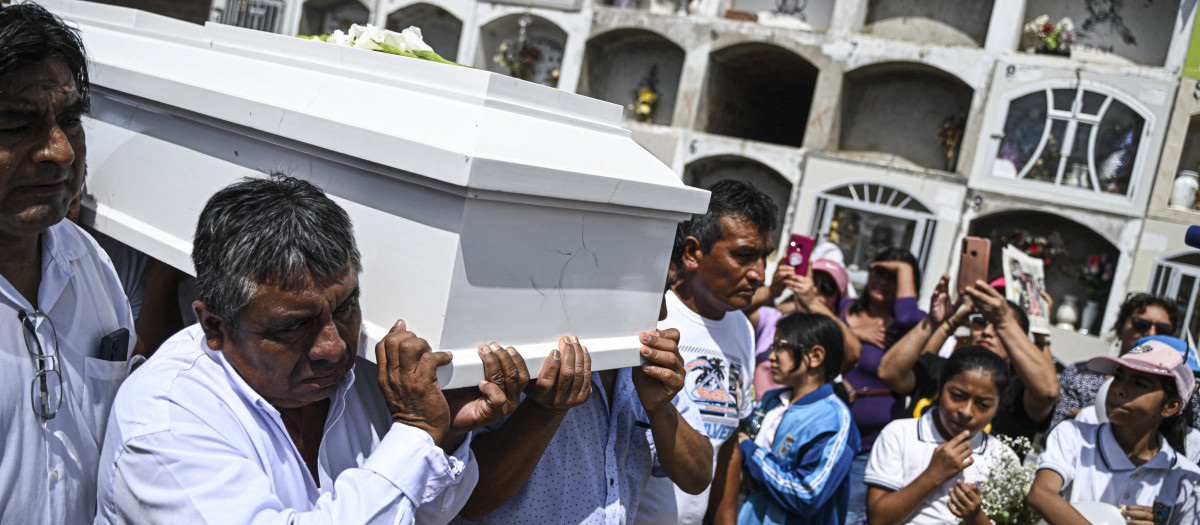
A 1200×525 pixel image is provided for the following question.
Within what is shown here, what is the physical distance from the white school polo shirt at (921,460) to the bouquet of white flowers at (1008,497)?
0.06 metres

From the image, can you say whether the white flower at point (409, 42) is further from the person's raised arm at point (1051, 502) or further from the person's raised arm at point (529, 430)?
the person's raised arm at point (1051, 502)

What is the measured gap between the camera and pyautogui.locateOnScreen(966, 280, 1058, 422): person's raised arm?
3398 millimetres

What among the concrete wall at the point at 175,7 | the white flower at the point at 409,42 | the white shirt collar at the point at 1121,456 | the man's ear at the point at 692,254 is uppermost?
the concrete wall at the point at 175,7

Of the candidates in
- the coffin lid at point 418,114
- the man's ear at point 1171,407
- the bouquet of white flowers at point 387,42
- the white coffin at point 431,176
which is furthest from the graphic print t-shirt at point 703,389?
the man's ear at point 1171,407

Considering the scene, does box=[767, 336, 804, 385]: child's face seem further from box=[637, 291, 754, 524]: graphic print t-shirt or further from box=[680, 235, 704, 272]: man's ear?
box=[680, 235, 704, 272]: man's ear

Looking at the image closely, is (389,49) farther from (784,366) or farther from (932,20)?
(932,20)

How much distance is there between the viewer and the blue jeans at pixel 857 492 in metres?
3.62

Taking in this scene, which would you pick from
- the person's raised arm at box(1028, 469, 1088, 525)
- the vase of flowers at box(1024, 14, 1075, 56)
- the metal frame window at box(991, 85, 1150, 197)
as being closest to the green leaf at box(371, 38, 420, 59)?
the person's raised arm at box(1028, 469, 1088, 525)

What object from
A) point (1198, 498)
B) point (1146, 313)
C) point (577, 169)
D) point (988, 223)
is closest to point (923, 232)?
point (988, 223)

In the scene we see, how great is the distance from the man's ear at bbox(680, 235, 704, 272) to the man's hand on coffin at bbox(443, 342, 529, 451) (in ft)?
3.41

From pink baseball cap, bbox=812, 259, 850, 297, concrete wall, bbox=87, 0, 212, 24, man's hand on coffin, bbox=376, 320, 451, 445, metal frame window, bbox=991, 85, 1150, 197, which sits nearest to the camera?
man's hand on coffin, bbox=376, 320, 451, 445

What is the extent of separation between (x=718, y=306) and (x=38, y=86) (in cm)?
168

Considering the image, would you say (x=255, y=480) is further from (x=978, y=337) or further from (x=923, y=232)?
(x=923, y=232)

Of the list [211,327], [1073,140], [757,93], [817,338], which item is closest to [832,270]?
[817,338]
